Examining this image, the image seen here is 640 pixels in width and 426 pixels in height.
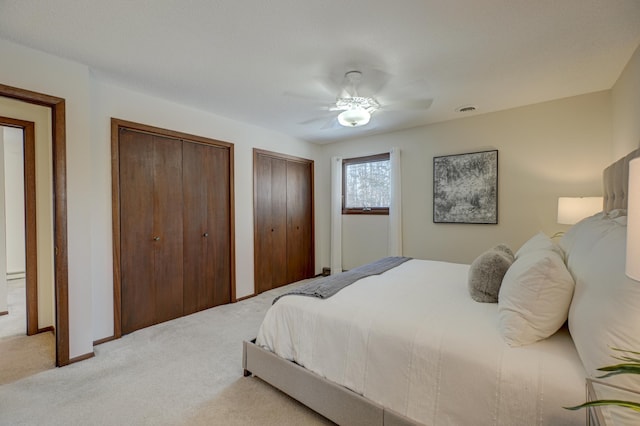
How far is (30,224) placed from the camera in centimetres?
291

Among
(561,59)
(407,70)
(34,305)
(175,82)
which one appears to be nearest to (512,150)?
(561,59)

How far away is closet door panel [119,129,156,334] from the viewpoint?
2.85 metres

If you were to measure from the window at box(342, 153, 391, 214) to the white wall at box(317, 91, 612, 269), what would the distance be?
8.6 inches

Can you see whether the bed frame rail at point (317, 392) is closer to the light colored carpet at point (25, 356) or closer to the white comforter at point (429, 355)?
the white comforter at point (429, 355)

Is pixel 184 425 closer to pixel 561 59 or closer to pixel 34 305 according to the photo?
pixel 34 305

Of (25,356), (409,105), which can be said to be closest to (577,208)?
(409,105)

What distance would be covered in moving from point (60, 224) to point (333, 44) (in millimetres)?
2567

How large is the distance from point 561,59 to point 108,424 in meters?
4.12

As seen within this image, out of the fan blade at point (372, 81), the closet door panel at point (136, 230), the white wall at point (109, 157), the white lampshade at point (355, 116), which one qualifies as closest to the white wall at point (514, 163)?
the fan blade at point (372, 81)

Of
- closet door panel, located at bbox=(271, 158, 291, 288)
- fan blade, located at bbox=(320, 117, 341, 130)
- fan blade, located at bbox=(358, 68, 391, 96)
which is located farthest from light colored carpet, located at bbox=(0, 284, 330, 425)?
fan blade, located at bbox=(320, 117, 341, 130)

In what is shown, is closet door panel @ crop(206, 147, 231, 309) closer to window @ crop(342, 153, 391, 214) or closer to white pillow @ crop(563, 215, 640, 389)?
window @ crop(342, 153, 391, 214)

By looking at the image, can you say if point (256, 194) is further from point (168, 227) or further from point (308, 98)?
point (308, 98)

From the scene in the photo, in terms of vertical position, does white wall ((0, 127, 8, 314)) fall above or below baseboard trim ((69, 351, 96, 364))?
above

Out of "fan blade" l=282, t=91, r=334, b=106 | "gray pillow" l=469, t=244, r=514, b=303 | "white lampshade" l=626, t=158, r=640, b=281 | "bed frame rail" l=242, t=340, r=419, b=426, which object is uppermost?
"fan blade" l=282, t=91, r=334, b=106
